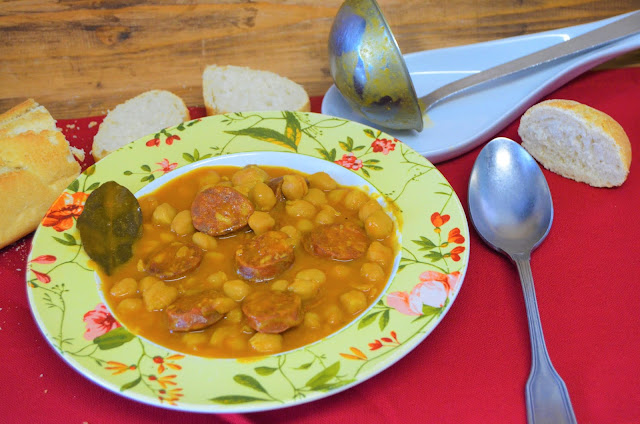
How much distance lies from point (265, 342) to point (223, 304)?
0.68 feet

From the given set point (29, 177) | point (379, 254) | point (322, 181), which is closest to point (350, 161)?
point (322, 181)

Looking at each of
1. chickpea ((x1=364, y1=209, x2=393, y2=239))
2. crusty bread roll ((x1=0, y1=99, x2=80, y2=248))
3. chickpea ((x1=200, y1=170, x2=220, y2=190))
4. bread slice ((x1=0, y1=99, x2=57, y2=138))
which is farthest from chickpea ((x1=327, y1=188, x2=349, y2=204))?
bread slice ((x1=0, y1=99, x2=57, y2=138))

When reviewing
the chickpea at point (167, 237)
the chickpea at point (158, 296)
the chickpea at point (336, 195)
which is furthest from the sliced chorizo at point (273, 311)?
the chickpea at point (336, 195)

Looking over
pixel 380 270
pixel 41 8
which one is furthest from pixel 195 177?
pixel 41 8

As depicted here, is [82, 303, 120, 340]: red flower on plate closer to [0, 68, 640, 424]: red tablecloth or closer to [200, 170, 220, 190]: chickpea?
[0, 68, 640, 424]: red tablecloth

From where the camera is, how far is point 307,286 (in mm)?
2002

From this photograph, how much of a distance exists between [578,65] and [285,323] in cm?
222

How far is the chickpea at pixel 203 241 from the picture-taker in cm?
221

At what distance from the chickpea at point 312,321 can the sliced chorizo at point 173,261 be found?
0.46 metres

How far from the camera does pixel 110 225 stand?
86.1 inches

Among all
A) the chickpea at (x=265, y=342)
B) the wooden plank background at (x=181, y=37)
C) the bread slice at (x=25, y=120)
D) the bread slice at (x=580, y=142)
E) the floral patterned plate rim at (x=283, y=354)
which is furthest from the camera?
the wooden plank background at (x=181, y=37)

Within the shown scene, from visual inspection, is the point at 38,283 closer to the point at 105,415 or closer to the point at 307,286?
the point at 105,415

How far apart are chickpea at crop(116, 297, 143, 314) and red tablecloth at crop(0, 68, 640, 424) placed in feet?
0.85

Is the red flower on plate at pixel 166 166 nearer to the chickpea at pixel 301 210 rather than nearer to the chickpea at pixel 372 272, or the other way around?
the chickpea at pixel 301 210
